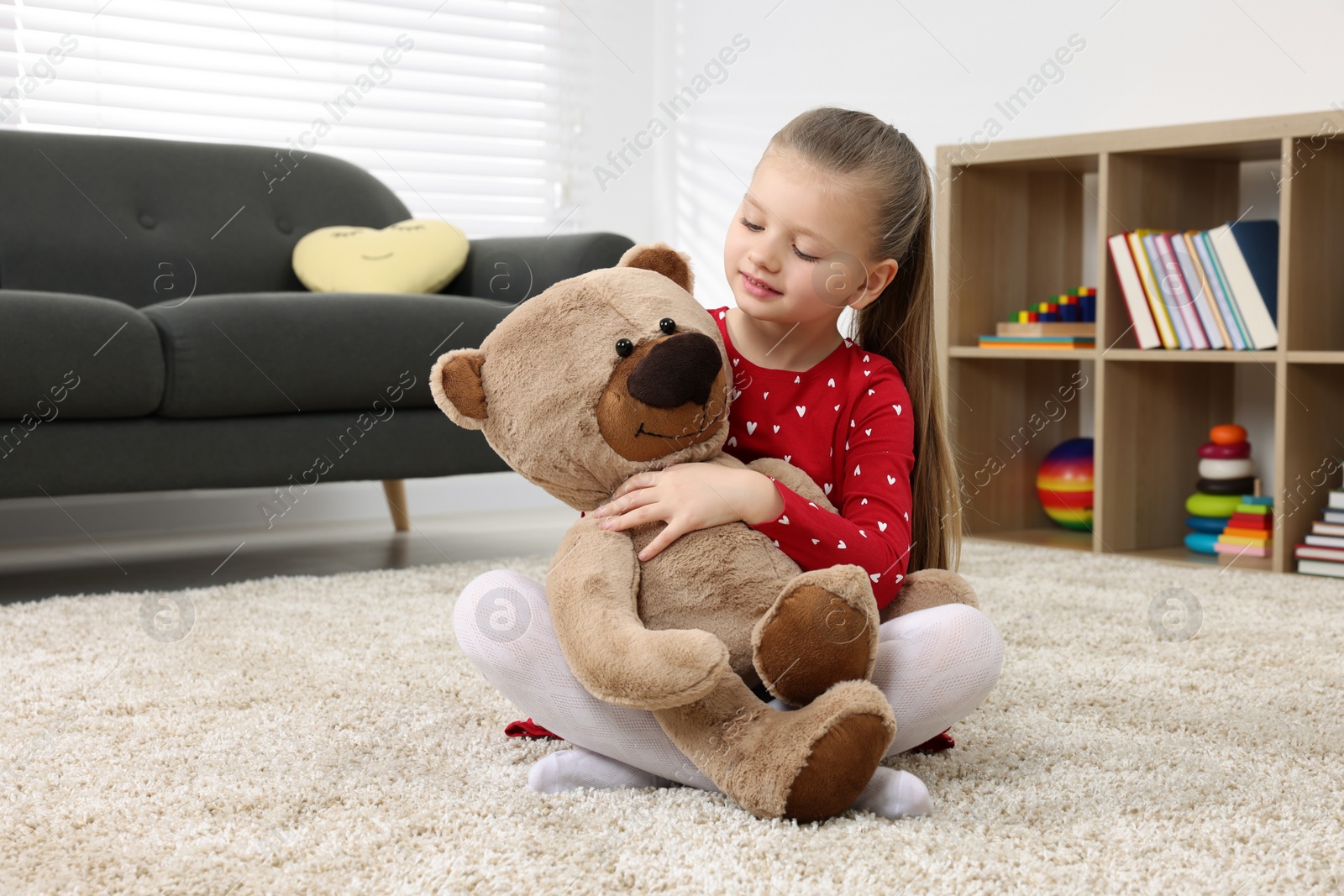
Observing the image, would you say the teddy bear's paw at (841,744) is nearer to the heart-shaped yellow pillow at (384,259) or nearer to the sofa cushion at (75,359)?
the sofa cushion at (75,359)

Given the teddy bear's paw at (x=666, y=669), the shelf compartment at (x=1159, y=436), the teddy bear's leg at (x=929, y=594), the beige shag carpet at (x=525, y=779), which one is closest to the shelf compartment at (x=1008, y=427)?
the shelf compartment at (x=1159, y=436)

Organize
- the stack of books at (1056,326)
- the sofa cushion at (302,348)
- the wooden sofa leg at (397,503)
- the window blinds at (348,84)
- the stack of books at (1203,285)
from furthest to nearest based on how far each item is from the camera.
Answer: the window blinds at (348,84)
the wooden sofa leg at (397,503)
the stack of books at (1056,326)
the stack of books at (1203,285)
the sofa cushion at (302,348)

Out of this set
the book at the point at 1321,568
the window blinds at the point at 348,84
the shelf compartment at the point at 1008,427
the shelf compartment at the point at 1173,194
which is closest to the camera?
the book at the point at 1321,568

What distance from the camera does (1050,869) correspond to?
0.70 m

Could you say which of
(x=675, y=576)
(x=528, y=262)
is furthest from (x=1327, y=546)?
(x=675, y=576)

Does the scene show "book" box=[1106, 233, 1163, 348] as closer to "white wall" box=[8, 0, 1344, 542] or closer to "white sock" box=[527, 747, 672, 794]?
"white wall" box=[8, 0, 1344, 542]

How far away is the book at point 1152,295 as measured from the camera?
2053 mm

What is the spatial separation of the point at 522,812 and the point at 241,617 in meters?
0.80

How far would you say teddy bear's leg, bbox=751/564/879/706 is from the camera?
0.74 meters

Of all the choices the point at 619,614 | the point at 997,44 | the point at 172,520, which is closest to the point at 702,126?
the point at 997,44

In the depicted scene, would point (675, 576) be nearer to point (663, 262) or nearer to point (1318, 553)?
point (663, 262)

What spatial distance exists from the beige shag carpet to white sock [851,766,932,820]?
0.01 metres

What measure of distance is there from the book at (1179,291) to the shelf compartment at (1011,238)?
0.23 metres

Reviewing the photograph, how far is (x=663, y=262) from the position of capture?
0.93 metres
